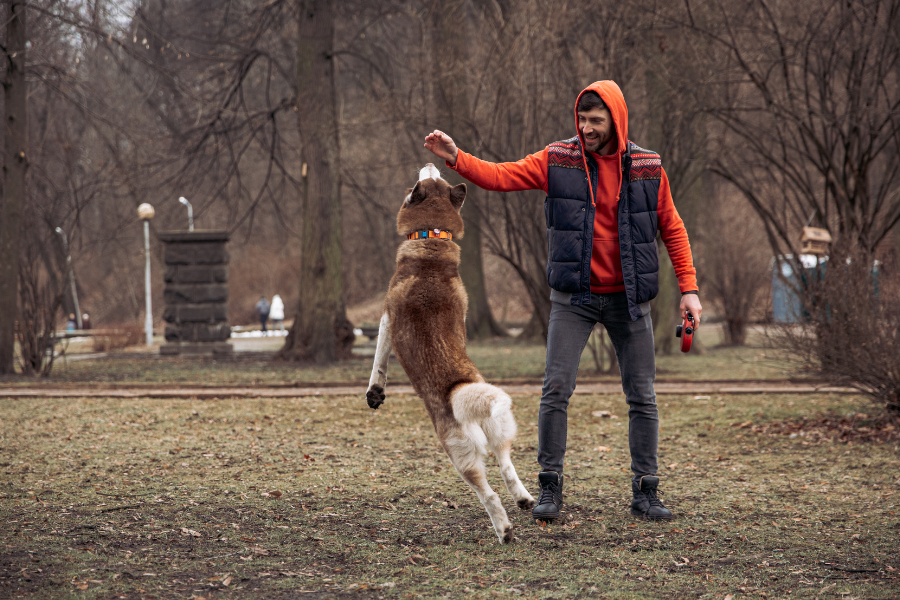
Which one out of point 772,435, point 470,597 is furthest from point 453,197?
point 772,435

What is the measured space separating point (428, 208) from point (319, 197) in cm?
1004

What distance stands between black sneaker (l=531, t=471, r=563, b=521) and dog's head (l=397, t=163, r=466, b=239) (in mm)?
1358

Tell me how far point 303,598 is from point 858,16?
23.5ft

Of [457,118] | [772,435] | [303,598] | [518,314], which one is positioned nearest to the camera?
[303,598]

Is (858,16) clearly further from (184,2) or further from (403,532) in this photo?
(184,2)

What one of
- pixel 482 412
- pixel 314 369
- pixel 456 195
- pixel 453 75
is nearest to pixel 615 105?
pixel 456 195

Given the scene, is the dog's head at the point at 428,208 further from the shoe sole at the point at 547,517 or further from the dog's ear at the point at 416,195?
the shoe sole at the point at 547,517

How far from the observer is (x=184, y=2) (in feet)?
53.3

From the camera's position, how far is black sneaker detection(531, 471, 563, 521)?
4.35 metres

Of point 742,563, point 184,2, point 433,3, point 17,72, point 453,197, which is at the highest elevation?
point 184,2

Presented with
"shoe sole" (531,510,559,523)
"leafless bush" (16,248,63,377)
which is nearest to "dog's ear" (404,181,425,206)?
"shoe sole" (531,510,559,523)

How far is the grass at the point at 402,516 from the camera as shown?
11.2ft

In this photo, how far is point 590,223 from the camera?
4355 millimetres

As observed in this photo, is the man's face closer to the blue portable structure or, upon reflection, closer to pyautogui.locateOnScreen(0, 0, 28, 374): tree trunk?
the blue portable structure
